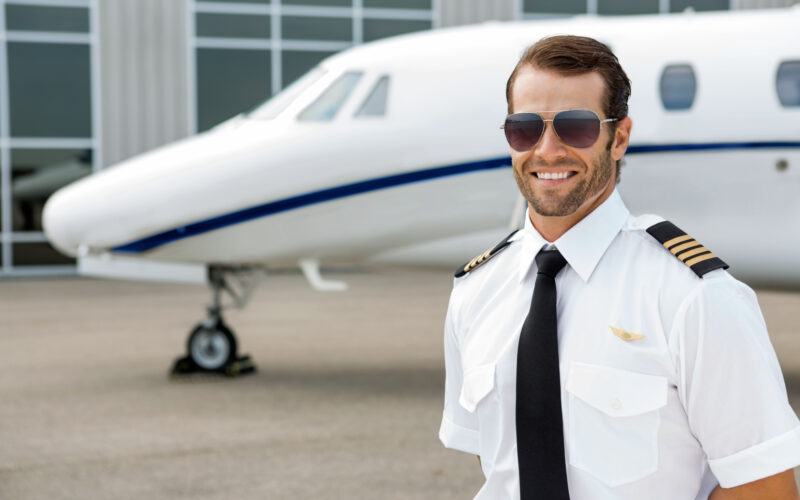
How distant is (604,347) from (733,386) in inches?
8.8

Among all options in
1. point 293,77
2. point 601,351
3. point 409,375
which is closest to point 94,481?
point 409,375

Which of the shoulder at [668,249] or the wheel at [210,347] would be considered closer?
the shoulder at [668,249]

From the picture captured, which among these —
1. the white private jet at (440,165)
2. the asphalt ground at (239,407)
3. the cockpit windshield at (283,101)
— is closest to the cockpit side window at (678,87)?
the white private jet at (440,165)

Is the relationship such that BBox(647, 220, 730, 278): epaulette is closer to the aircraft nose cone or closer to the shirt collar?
the shirt collar

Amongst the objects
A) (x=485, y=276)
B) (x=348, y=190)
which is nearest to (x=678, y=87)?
(x=348, y=190)

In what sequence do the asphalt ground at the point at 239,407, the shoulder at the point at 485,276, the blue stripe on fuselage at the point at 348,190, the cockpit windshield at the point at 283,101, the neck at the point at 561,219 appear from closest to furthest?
the neck at the point at 561,219 → the shoulder at the point at 485,276 → the asphalt ground at the point at 239,407 → the blue stripe on fuselage at the point at 348,190 → the cockpit windshield at the point at 283,101

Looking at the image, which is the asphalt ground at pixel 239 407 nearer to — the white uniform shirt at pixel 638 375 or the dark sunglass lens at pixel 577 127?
the white uniform shirt at pixel 638 375

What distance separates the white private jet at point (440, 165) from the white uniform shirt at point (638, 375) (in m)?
5.54

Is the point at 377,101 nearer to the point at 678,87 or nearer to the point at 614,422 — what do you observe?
the point at 678,87

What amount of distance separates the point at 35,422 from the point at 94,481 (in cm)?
169

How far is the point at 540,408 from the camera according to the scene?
177 cm

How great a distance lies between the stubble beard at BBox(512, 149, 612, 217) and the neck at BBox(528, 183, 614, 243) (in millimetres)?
19

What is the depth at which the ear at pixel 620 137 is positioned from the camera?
179 centimetres

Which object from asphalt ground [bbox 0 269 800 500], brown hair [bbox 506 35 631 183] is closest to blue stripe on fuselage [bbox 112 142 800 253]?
asphalt ground [bbox 0 269 800 500]
